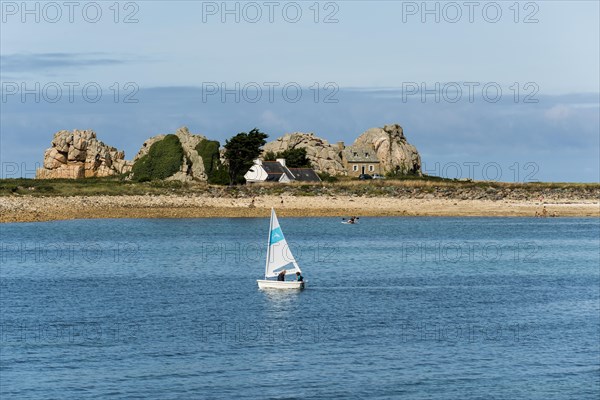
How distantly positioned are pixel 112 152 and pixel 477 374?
122 m

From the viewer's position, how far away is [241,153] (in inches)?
4931

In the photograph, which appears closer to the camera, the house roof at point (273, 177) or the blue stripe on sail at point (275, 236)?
the blue stripe on sail at point (275, 236)

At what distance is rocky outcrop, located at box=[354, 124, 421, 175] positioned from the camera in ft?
525

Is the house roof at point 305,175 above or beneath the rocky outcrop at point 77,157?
beneath

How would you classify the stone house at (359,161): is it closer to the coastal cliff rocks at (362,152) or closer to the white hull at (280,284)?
the coastal cliff rocks at (362,152)

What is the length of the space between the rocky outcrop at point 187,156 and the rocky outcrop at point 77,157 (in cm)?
527

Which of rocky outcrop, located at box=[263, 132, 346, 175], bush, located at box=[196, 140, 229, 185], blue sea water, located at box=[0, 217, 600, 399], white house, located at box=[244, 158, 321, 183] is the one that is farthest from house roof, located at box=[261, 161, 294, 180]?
blue sea water, located at box=[0, 217, 600, 399]

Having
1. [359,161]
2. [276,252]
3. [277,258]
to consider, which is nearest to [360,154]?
[359,161]

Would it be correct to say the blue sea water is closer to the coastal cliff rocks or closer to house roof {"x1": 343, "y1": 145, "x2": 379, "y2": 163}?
the coastal cliff rocks

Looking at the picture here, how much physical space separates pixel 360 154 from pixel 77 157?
45.4m

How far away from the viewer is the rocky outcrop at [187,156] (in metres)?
131

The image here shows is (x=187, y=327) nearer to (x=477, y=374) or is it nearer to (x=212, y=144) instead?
(x=477, y=374)

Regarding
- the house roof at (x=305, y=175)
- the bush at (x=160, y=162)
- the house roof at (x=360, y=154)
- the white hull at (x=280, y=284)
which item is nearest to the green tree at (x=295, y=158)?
the house roof at (x=305, y=175)

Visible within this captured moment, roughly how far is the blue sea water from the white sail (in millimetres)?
1735
